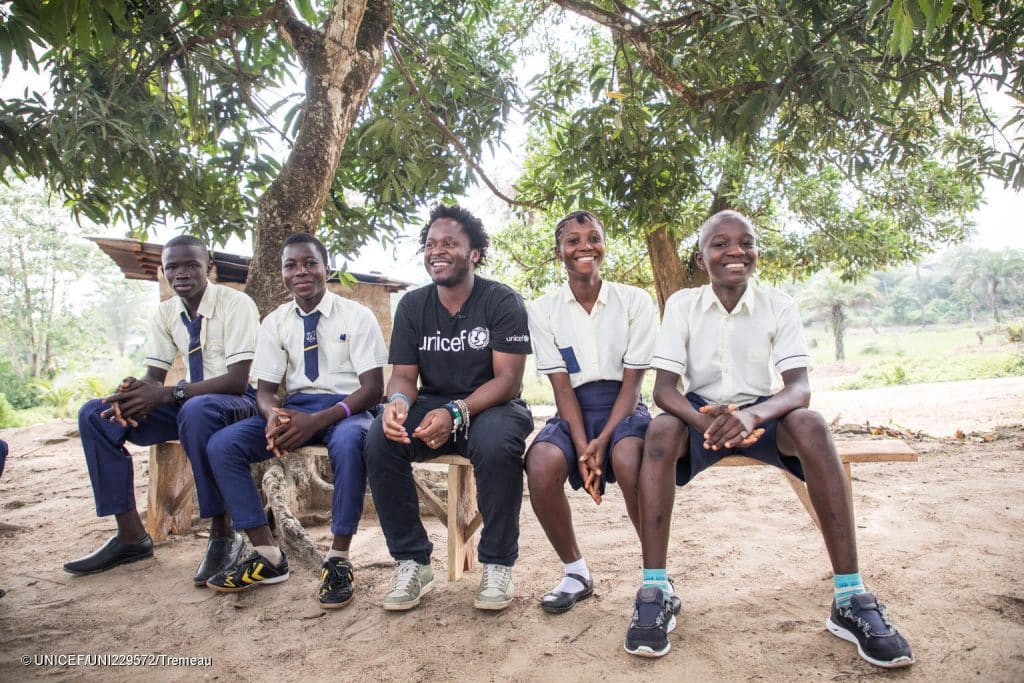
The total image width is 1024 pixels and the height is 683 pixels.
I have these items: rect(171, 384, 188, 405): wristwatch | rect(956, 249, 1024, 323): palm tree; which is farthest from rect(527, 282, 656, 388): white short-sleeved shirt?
rect(956, 249, 1024, 323): palm tree

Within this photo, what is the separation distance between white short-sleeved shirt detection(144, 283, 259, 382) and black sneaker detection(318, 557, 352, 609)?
1257mm

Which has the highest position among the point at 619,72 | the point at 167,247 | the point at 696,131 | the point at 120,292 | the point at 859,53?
the point at 120,292

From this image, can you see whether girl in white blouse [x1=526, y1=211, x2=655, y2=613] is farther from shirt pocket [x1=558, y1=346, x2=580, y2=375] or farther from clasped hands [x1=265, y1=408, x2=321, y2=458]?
clasped hands [x1=265, y1=408, x2=321, y2=458]

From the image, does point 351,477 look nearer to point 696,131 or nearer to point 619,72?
point 696,131

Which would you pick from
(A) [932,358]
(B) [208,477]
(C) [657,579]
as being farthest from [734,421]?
(A) [932,358]

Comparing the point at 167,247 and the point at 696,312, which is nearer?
the point at 696,312

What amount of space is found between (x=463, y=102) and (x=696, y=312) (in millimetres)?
3358

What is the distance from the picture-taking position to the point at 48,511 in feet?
14.9

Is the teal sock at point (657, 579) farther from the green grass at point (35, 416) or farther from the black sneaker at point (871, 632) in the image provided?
the green grass at point (35, 416)

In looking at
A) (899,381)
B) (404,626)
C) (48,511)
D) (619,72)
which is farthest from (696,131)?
(899,381)

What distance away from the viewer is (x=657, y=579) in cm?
238

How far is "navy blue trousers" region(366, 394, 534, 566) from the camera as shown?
8.75ft

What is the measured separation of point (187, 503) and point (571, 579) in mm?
2384

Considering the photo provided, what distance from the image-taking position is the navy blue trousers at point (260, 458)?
9.39 feet
